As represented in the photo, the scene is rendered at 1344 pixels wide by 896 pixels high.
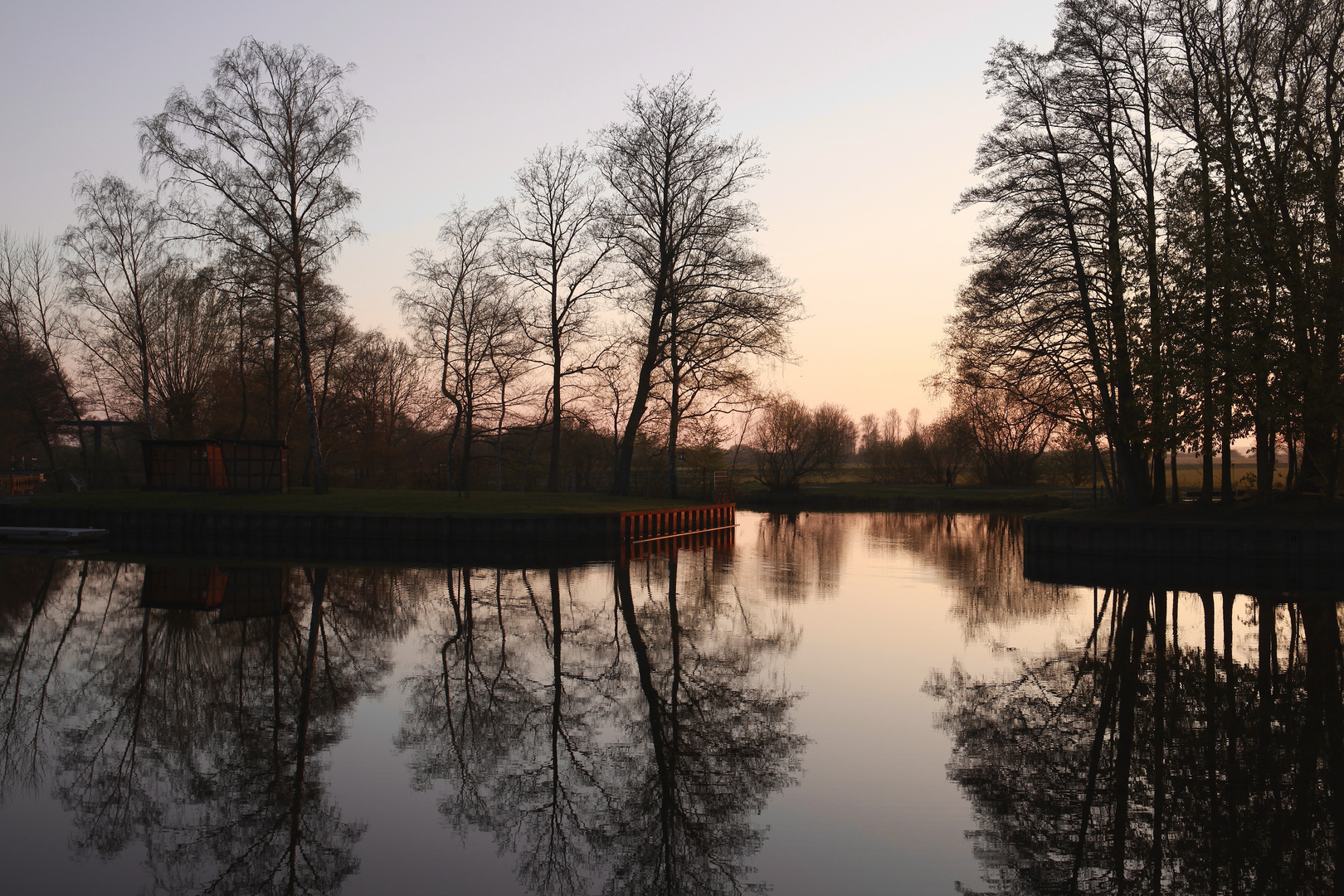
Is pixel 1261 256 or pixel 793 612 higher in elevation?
pixel 1261 256

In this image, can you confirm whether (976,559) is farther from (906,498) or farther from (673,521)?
(906,498)

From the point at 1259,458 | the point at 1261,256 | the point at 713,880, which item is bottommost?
the point at 713,880

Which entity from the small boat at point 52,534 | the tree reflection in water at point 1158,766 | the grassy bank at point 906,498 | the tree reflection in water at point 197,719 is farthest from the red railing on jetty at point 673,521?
the tree reflection in water at point 1158,766

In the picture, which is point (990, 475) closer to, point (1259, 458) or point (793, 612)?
point (1259, 458)

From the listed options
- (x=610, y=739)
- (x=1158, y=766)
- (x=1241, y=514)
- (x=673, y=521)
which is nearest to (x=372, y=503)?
(x=673, y=521)

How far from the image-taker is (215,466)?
1364 inches

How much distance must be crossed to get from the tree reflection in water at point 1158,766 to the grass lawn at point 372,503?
20534 millimetres

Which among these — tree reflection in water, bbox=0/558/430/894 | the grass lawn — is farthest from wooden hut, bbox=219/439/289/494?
tree reflection in water, bbox=0/558/430/894

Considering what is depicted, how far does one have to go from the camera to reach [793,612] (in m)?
17.3

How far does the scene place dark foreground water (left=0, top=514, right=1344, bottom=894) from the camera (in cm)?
626

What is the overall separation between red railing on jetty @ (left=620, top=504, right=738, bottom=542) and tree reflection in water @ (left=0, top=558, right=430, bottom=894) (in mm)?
13217

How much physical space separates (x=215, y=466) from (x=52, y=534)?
578cm

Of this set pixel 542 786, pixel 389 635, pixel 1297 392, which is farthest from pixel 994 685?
pixel 1297 392

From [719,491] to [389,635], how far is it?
32.1 metres
